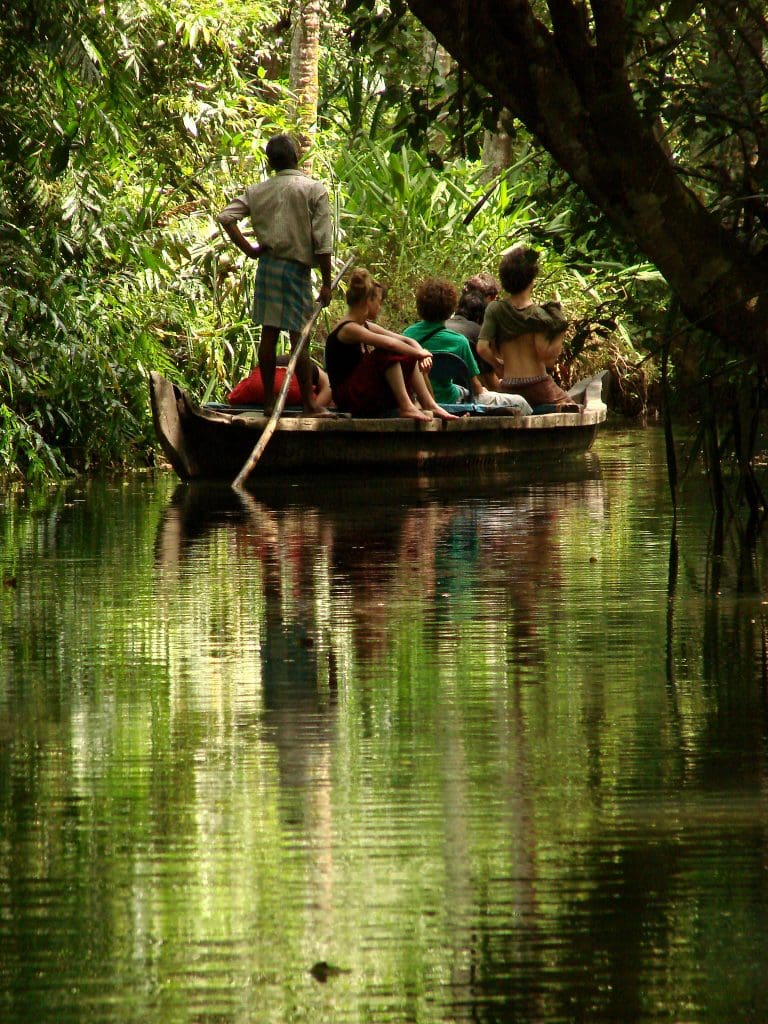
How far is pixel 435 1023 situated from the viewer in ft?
9.16

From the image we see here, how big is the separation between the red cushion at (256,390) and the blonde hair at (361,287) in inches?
34.7

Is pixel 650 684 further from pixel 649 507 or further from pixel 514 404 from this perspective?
pixel 514 404

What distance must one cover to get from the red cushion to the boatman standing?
1.07ft

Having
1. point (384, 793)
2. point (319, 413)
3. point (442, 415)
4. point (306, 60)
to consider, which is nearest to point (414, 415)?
point (442, 415)

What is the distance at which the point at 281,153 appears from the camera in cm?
1262

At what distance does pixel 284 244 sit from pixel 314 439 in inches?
54.2

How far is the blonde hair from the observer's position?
12.7 m

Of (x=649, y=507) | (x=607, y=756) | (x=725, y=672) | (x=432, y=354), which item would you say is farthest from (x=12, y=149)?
(x=607, y=756)

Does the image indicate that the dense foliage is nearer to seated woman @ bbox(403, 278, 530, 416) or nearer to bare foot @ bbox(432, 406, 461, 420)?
seated woman @ bbox(403, 278, 530, 416)

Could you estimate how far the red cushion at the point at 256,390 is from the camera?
44.2ft

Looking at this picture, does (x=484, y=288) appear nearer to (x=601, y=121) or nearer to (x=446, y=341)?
(x=446, y=341)

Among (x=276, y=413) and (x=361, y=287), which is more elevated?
(x=361, y=287)

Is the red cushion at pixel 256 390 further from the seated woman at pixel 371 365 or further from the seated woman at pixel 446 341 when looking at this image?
the seated woman at pixel 446 341

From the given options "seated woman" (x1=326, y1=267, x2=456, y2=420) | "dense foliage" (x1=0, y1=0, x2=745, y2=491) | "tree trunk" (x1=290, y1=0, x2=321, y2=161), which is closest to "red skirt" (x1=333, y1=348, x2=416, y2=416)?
"seated woman" (x1=326, y1=267, x2=456, y2=420)
